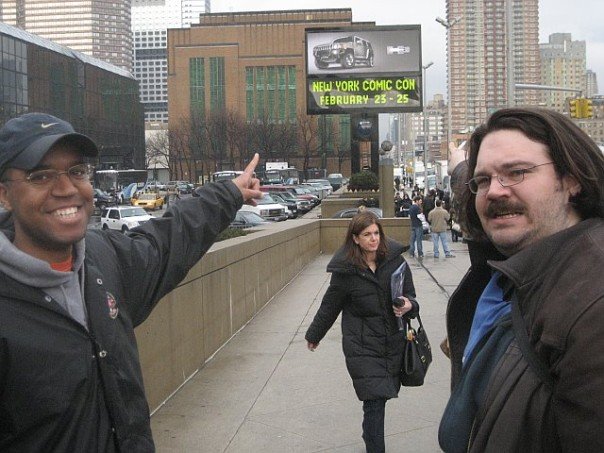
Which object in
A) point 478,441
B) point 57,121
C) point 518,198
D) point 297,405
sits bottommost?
point 297,405

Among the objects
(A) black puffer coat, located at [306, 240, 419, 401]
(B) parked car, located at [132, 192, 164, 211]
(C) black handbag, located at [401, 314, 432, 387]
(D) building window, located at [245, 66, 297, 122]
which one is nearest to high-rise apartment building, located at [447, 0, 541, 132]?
(D) building window, located at [245, 66, 297, 122]

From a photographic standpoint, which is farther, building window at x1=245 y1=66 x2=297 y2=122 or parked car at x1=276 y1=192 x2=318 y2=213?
building window at x1=245 y1=66 x2=297 y2=122

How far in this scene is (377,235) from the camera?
Result: 18.4ft

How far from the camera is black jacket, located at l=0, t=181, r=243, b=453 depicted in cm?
227

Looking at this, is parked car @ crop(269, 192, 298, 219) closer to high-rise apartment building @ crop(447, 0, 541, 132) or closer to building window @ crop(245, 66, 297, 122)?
high-rise apartment building @ crop(447, 0, 541, 132)

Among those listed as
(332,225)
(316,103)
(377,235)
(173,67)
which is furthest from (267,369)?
(173,67)

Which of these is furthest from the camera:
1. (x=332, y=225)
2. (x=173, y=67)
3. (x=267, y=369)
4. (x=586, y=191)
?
(x=173, y=67)

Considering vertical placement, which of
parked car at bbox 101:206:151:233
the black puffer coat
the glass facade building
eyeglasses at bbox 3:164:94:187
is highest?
the glass facade building

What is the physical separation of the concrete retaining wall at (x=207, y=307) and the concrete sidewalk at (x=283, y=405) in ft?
0.68

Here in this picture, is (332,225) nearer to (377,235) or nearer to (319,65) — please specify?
(319,65)

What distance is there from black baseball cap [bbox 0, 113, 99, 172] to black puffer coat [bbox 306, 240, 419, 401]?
10.7 ft

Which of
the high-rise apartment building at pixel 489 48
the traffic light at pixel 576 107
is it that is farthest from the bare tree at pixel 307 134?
the traffic light at pixel 576 107

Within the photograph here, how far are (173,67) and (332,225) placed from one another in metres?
89.9

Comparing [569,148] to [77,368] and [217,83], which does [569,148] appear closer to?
[77,368]
